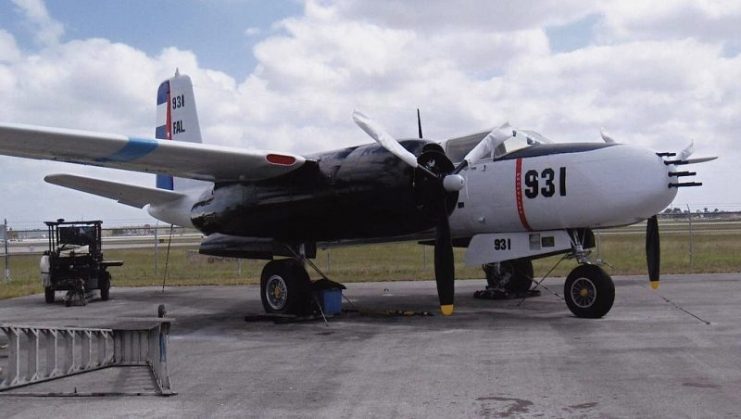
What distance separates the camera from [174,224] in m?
17.6

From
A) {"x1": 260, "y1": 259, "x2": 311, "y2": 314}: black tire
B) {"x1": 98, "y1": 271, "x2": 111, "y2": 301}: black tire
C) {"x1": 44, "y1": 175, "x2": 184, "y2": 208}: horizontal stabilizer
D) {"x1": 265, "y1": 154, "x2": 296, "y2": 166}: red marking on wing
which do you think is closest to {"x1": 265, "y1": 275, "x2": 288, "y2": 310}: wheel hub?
{"x1": 260, "y1": 259, "x2": 311, "y2": 314}: black tire

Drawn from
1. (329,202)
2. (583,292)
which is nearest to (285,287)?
(329,202)

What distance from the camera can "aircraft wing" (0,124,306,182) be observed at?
1080 cm

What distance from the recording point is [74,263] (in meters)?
18.5

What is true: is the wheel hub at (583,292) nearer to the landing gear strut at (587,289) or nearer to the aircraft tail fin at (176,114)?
the landing gear strut at (587,289)

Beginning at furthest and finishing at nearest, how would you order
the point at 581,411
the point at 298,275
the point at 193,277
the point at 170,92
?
the point at 193,277 < the point at 170,92 < the point at 298,275 < the point at 581,411

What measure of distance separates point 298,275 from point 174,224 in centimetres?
511

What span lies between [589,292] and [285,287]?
537 cm

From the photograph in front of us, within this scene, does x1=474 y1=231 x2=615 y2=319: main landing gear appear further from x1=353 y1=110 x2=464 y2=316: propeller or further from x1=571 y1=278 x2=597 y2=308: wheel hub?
x1=353 y1=110 x2=464 y2=316: propeller

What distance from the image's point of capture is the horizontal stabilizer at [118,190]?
52.5 ft

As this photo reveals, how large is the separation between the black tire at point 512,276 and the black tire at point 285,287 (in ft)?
15.0

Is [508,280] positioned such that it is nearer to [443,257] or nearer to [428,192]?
[443,257]

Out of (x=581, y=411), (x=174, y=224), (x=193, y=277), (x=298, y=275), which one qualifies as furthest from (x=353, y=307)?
(x=193, y=277)

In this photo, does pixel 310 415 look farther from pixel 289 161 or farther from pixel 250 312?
pixel 250 312
